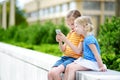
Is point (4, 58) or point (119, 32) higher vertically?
point (119, 32)

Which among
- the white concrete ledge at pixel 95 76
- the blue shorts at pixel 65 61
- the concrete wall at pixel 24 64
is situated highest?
the blue shorts at pixel 65 61

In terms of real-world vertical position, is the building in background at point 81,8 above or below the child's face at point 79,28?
above

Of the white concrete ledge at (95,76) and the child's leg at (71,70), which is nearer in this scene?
the white concrete ledge at (95,76)

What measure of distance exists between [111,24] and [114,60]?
1.77 m

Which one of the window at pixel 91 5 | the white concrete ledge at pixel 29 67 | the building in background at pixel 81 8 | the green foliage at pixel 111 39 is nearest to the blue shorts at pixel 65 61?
the white concrete ledge at pixel 29 67

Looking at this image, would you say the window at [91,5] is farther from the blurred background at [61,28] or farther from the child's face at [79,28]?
the child's face at [79,28]

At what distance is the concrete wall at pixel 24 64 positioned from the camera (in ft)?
22.7

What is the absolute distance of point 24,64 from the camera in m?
8.39

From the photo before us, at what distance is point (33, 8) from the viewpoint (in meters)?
105

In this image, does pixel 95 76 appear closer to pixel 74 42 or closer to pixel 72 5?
pixel 74 42

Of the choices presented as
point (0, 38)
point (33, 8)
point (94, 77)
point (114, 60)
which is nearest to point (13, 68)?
point (114, 60)

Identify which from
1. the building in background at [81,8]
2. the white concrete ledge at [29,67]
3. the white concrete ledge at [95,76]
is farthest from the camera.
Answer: the building in background at [81,8]

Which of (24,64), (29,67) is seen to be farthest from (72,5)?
(29,67)

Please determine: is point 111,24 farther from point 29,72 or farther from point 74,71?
point 74,71
